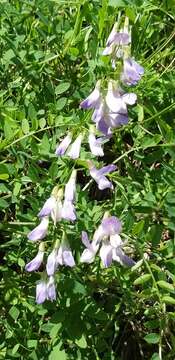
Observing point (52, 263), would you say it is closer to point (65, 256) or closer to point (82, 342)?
point (65, 256)

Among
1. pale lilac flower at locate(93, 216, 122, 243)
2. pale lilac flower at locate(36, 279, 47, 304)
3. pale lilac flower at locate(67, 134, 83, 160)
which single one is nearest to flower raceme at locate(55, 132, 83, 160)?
pale lilac flower at locate(67, 134, 83, 160)

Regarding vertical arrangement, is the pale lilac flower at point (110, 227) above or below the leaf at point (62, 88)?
below

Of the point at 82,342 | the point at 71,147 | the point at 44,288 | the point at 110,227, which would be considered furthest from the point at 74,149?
the point at 82,342

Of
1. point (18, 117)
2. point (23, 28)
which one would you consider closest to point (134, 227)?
point (18, 117)

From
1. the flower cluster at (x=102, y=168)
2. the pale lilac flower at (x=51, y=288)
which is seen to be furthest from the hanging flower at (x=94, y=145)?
the pale lilac flower at (x=51, y=288)

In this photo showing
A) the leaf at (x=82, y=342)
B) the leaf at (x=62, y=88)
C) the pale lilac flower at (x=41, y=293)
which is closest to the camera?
the pale lilac flower at (x=41, y=293)

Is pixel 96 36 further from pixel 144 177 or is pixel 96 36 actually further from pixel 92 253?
pixel 92 253

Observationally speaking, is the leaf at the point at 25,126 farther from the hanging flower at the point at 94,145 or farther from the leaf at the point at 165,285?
the leaf at the point at 165,285

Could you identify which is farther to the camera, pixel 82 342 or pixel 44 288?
pixel 82 342
